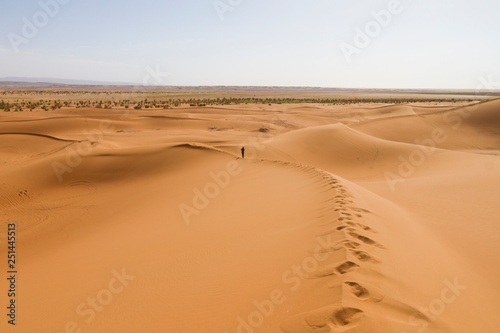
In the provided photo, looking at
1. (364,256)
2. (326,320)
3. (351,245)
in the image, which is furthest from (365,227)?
(326,320)

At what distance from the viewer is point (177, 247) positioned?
556cm

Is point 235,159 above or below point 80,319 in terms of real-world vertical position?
above

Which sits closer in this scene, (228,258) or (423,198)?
(228,258)

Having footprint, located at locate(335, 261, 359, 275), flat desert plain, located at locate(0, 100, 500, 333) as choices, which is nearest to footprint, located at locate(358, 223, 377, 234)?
flat desert plain, located at locate(0, 100, 500, 333)

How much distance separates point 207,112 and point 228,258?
32189 mm

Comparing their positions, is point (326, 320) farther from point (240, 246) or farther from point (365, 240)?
point (240, 246)

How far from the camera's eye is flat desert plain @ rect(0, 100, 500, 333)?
344cm

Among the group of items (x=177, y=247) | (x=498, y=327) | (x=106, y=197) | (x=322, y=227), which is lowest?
(x=106, y=197)

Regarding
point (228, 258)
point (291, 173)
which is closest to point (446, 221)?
point (291, 173)

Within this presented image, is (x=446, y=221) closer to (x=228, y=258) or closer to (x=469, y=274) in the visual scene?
(x=469, y=274)

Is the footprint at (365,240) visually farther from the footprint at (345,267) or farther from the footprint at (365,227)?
the footprint at (345,267)

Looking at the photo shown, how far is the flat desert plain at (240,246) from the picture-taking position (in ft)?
11.3

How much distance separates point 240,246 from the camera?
520 centimetres

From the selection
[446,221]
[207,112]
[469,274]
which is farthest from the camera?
[207,112]
